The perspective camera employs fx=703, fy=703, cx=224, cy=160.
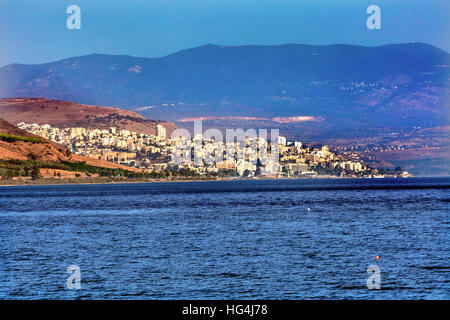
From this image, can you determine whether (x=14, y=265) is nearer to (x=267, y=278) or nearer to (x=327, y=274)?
(x=267, y=278)

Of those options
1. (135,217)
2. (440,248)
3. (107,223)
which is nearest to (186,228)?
(107,223)

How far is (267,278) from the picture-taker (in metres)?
42.6

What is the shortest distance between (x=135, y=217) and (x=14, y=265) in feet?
170

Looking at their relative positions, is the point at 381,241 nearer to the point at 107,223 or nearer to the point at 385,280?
the point at 385,280

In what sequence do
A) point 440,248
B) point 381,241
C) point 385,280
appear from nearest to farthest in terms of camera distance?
point 385,280
point 440,248
point 381,241

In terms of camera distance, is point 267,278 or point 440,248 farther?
point 440,248

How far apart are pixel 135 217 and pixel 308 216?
24659mm

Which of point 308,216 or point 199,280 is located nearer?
point 199,280
